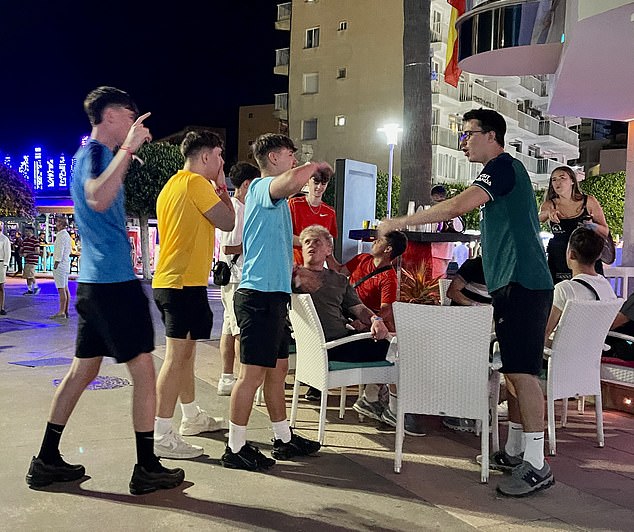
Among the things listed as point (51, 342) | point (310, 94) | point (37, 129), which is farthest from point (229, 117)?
point (51, 342)

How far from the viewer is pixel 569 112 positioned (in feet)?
26.1

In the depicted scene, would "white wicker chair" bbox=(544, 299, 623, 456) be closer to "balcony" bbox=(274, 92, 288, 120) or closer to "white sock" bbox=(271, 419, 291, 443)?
"white sock" bbox=(271, 419, 291, 443)

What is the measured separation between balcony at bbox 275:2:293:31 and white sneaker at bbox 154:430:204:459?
40524mm

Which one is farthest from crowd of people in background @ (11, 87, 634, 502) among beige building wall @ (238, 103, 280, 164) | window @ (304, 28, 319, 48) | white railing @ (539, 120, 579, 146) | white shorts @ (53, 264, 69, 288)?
beige building wall @ (238, 103, 280, 164)

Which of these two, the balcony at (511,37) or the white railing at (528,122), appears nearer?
the balcony at (511,37)

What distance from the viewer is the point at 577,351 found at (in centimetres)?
453

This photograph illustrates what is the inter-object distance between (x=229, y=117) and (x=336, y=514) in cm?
5865

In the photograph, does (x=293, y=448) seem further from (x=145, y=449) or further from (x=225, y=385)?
(x=225, y=385)

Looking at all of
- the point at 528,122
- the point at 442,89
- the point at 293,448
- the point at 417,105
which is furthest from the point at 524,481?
the point at 528,122

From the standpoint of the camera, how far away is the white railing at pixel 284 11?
139 ft

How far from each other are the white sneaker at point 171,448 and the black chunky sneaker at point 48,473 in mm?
534

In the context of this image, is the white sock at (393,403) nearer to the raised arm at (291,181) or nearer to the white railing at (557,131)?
the raised arm at (291,181)

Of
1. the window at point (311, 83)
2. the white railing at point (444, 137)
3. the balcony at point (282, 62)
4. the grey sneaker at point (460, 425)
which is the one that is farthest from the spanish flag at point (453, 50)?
the balcony at point (282, 62)

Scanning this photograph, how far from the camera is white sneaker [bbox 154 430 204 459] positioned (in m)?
4.25
